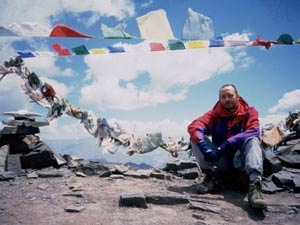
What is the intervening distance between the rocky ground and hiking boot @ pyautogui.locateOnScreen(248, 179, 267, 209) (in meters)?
0.12

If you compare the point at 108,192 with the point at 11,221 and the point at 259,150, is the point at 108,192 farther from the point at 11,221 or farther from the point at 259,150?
the point at 259,150

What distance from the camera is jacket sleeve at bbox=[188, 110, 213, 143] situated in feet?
13.5

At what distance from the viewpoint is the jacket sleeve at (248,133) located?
3887 mm

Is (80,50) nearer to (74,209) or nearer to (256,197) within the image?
(74,209)

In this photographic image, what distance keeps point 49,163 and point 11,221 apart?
145 inches

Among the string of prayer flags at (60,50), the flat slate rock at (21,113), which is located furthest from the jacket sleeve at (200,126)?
the flat slate rock at (21,113)

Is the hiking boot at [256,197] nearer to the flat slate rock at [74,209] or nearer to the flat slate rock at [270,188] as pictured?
the flat slate rock at [270,188]

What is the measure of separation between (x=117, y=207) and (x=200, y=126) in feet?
5.88

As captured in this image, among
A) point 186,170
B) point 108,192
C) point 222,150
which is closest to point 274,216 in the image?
point 222,150

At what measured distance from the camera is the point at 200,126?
13.9 feet

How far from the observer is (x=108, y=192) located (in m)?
4.11

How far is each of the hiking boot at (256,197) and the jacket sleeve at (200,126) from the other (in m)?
1.00

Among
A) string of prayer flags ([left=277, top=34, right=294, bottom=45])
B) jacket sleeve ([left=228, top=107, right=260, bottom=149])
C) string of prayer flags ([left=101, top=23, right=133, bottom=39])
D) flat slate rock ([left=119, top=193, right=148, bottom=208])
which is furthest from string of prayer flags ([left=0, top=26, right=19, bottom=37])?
string of prayer flags ([left=277, top=34, right=294, bottom=45])

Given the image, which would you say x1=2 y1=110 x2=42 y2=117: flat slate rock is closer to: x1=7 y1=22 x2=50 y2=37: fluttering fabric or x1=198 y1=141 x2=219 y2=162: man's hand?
x1=7 y1=22 x2=50 y2=37: fluttering fabric
